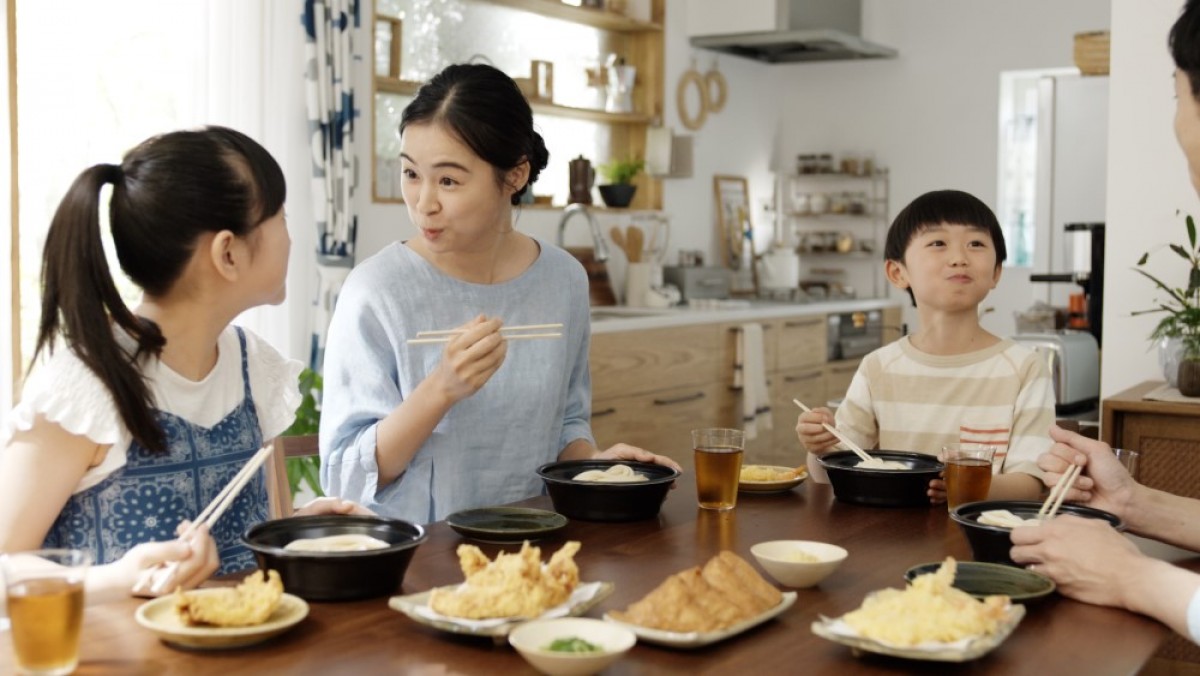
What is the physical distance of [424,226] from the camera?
2.15 meters

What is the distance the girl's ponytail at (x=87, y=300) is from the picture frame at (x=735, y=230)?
5310mm

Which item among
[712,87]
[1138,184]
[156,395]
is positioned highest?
[712,87]

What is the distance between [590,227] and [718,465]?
398 centimetres

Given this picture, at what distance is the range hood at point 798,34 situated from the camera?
6.34m

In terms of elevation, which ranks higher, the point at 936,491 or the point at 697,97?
the point at 697,97

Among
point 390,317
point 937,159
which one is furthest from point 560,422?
point 937,159

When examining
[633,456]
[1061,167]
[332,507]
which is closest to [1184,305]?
[633,456]

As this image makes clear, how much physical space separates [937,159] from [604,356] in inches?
118

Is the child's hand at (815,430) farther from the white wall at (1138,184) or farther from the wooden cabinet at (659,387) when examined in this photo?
the wooden cabinet at (659,387)

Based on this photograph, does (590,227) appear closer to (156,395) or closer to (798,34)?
(798,34)

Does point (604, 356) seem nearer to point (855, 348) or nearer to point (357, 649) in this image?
point (855, 348)

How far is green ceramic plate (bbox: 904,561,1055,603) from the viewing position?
1.46m

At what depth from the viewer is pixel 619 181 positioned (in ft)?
19.8

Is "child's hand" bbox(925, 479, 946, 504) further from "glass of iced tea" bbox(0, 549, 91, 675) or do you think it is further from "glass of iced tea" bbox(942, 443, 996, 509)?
"glass of iced tea" bbox(0, 549, 91, 675)
